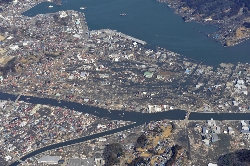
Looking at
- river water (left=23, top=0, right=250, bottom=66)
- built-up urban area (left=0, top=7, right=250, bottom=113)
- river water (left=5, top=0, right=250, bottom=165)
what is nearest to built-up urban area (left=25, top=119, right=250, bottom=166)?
river water (left=5, top=0, right=250, bottom=165)

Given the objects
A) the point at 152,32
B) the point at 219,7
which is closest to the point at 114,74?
the point at 152,32

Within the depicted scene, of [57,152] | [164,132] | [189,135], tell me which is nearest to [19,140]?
[57,152]

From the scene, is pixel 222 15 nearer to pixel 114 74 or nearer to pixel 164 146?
pixel 114 74

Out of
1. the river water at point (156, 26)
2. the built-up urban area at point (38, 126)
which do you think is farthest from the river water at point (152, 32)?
the built-up urban area at point (38, 126)

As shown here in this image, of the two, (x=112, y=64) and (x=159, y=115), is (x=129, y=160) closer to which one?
(x=159, y=115)

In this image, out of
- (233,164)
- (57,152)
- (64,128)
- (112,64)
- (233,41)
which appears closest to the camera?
(233,164)

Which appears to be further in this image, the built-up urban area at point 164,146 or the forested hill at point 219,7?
the forested hill at point 219,7

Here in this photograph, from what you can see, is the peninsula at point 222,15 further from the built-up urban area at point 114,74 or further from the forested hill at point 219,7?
the built-up urban area at point 114,74

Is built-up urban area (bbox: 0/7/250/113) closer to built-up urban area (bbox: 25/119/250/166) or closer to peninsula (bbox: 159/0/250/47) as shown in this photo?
built-up urban area (bbox: 25/119/250/166)
